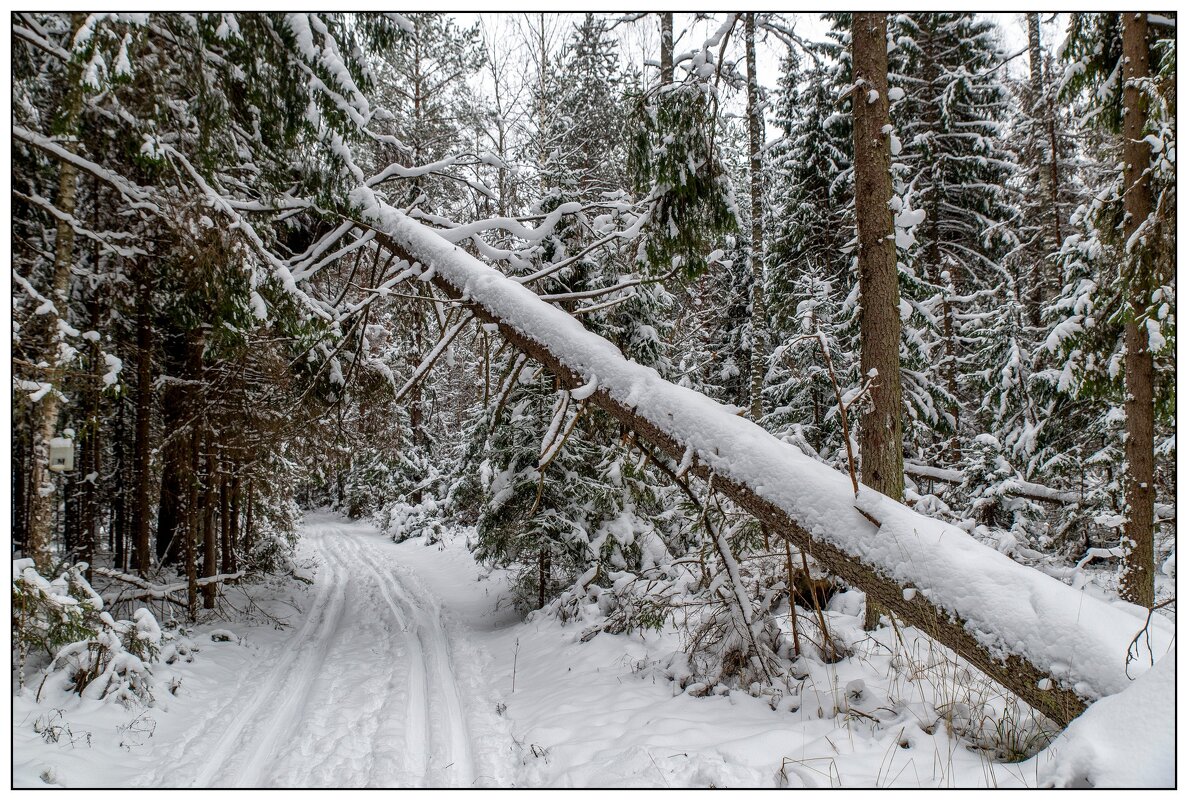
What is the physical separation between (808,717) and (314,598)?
34.3 ft

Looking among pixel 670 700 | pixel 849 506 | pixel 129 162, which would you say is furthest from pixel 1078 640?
pixel 129 162

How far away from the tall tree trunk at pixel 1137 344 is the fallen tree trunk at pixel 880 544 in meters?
3.42

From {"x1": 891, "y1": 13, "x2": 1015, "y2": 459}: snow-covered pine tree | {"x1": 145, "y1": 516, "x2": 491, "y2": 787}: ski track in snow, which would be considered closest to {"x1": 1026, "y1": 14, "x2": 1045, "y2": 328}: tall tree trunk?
{"x1": 891, "y1": 13, "x2": 1015, "y2": 459}: snow-covered pine tree

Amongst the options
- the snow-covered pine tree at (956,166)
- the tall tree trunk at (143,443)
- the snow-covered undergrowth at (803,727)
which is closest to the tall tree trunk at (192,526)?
the tall tree trunk at (143,443)

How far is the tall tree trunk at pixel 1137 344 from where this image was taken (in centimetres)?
508

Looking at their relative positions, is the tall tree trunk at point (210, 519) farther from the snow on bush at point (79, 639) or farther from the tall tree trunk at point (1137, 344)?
the tall tree trunk at point (1137, 344)

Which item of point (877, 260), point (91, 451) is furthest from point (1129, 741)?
point (91, 451)

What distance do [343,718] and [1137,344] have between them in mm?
8772

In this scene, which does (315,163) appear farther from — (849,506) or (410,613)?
(410,613)

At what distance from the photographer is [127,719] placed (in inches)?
183

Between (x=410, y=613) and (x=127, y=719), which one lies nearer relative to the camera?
(x=127, y=719)

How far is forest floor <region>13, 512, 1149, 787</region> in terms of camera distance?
3.25 meters

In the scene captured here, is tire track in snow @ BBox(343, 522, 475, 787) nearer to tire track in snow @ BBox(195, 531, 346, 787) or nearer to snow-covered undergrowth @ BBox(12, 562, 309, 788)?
tire track in snow @ BBox(195, 531, 346, 787)

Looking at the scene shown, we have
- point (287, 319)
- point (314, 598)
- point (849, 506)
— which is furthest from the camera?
point (314, 598)
